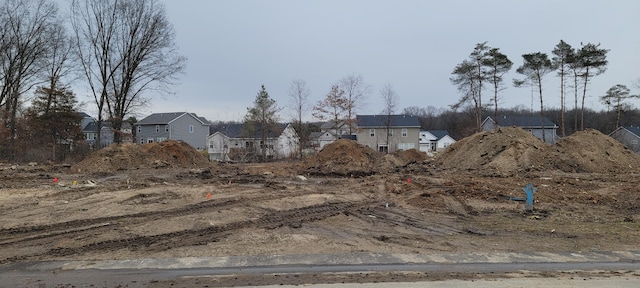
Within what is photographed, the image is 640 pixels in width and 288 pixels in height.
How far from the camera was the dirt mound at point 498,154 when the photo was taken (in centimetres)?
2369

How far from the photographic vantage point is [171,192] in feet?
46.6

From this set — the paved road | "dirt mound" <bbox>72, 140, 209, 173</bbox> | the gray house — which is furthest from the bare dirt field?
the gray house

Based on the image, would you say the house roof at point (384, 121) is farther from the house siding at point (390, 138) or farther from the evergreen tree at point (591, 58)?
the evergreen tree at point (591, 58)

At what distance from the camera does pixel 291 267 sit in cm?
655

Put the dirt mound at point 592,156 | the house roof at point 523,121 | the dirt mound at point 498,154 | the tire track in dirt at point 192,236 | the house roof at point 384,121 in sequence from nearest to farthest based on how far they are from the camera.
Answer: the tire track in dirt at point 192,236 → the dirt mound at point 592,156 → the dirt mound at point 498,154 → the house roof at point 384,121 → the house roof at point 523,121

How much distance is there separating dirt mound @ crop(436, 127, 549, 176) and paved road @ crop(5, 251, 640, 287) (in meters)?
15.8

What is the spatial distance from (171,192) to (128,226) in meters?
4.65

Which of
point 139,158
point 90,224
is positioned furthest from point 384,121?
point 90,224

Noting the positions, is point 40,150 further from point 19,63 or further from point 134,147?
point 134,147

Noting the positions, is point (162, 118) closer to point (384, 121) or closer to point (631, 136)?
point (384, 121)

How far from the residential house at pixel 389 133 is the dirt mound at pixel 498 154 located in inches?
1241

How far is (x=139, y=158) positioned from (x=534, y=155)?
2569cm

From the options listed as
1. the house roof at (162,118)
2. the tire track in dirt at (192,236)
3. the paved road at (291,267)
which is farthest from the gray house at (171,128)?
the paved road at (291,267)

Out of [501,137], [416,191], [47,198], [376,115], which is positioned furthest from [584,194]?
[376,115]
